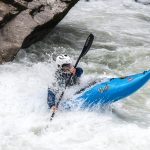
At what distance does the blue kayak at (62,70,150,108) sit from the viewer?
7.62m

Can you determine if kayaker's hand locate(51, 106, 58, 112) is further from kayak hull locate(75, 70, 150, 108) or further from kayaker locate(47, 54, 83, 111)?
kayak hull locate(75, 70, 150, 108)

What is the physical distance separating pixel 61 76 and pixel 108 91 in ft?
2.87

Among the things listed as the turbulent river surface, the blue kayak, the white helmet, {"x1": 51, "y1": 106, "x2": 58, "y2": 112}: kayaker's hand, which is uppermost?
the white helmet

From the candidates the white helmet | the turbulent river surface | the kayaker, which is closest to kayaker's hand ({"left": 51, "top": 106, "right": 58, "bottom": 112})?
the kayaker

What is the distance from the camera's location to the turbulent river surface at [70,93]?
6.83 meters

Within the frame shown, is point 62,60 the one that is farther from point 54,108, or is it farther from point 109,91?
point 109,91

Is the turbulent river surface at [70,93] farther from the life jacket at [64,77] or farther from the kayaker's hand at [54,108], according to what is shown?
the life jacket at [64,77]

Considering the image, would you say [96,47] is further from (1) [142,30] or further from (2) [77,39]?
(1) [142,30]

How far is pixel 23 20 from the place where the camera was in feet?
32.2

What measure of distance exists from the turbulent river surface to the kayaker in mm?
327

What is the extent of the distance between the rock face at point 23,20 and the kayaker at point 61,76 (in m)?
2.07

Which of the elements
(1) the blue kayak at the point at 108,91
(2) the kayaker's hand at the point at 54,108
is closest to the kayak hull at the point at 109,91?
(1) the blue kayak at the point at 108,91

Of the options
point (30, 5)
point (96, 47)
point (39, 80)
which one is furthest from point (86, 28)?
point (39, 80)

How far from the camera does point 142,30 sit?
13648 mm
